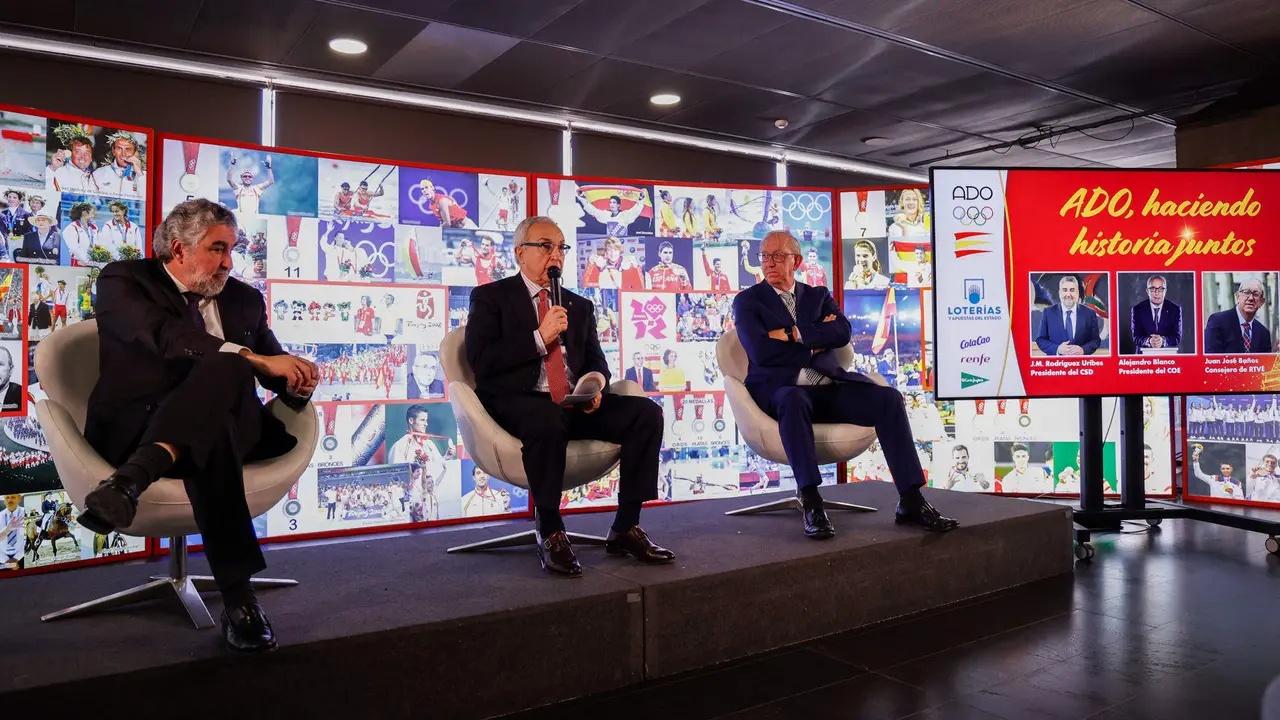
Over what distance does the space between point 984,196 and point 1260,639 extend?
2.35 meters

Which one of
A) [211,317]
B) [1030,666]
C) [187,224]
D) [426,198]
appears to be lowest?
[1030,666]

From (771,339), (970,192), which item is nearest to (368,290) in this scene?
(771,339)

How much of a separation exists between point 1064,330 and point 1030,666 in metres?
2.29

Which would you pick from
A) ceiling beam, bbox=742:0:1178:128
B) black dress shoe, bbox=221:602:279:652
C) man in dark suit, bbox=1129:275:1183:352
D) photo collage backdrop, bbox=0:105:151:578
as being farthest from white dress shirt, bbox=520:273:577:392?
man in dark suit, bbox=1129:275:1183:352

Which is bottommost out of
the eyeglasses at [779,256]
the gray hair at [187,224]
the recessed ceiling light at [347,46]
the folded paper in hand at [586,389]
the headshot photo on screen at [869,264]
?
the folded paper in hand at [586,389]

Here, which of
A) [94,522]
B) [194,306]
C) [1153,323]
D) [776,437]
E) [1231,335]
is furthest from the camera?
[1231,335]

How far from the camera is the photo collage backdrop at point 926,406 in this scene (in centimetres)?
566

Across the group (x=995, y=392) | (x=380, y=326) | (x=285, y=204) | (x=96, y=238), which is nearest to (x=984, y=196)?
(x=995, y=392)

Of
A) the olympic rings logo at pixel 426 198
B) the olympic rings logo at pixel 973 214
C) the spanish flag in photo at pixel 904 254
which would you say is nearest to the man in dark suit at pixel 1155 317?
the olympic rings logo at pixel 973 214

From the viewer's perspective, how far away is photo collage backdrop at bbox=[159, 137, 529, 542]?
446 cm

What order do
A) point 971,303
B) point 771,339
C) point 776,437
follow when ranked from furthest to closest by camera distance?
point 971,303, point 771,339, point 776,437

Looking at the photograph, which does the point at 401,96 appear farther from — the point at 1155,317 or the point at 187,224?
the point at 1155,317

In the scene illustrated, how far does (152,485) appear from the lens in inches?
87.4

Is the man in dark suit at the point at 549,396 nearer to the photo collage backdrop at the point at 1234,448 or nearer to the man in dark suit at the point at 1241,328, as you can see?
the man in dark suit at the point at 1241,328
